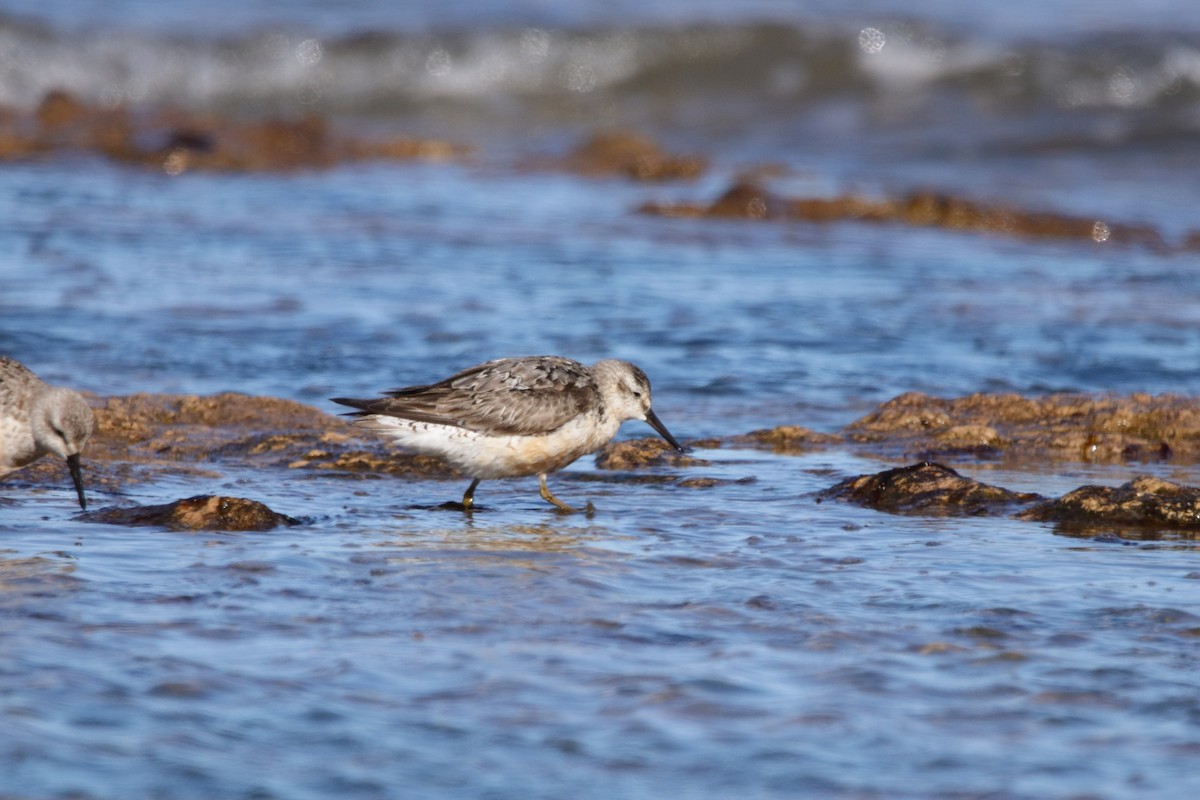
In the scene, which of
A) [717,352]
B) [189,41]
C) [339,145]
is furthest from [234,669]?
[189,41]

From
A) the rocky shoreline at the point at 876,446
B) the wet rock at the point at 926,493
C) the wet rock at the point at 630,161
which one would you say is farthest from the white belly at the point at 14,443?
the wet rock at the point at 630,161

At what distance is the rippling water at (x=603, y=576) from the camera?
432 centimetres

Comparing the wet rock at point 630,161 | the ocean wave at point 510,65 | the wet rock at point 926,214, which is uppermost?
the ocean wave at point 510,65

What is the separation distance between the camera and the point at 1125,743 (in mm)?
4457

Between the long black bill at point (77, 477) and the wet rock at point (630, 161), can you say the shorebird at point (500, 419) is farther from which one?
the wet rock at point (630, 161)

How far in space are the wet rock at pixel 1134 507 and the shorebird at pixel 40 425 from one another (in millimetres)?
4090

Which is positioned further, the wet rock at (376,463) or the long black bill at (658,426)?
the long black bill at (658,426)

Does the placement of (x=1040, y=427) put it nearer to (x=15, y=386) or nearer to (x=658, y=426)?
(x=658, y=426)

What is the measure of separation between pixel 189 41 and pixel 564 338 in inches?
696

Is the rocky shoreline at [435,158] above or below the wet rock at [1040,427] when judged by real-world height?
above

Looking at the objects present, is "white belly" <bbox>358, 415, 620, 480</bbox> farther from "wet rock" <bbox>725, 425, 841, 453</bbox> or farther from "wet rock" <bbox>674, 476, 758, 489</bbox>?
"wet rock" <bbox>725, 425, 841, 453</bbox>

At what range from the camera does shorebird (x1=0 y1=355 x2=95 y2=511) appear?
6.83m

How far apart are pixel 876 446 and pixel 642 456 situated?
128cm

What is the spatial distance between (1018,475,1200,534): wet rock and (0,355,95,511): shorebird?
4.09 meters
